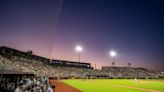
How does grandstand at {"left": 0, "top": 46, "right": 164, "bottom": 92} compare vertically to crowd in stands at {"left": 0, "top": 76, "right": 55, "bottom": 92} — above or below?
above

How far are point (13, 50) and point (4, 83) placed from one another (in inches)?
2680

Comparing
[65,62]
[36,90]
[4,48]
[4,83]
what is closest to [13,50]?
[4,48]

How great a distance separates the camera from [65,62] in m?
113

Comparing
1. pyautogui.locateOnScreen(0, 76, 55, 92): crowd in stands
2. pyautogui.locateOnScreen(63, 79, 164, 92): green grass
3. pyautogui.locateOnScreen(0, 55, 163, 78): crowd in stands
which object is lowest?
pyautogui.locateOnScreen(63, 79, 164, 92): green grass

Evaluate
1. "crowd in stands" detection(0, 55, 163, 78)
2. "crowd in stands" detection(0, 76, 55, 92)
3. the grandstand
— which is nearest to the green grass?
"crowd in stands" detection(0, 76, 55, 92)

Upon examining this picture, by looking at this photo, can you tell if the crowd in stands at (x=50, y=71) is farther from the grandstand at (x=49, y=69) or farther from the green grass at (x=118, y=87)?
the green grass at (x=118, y=87)

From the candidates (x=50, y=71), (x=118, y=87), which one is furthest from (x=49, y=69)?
(x=118, y=87)

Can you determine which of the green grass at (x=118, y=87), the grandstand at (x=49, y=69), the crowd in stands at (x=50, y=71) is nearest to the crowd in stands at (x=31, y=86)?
the green grass at (x=118, y=87)

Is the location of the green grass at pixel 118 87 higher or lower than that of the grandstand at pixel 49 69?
lower

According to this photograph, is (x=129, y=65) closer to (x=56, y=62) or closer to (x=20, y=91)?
(x=56, y=62)

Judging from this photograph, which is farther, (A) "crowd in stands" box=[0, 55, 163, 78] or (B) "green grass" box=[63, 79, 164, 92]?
(A) "crowd in stands" box=[0, 55, 163, 78]

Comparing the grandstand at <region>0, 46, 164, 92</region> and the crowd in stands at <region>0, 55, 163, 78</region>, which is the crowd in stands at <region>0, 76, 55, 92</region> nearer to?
the grandstand at <region>0, 46, 164, 92</region>

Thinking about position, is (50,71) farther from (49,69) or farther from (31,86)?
(31,86)

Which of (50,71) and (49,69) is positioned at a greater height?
(49,69)
